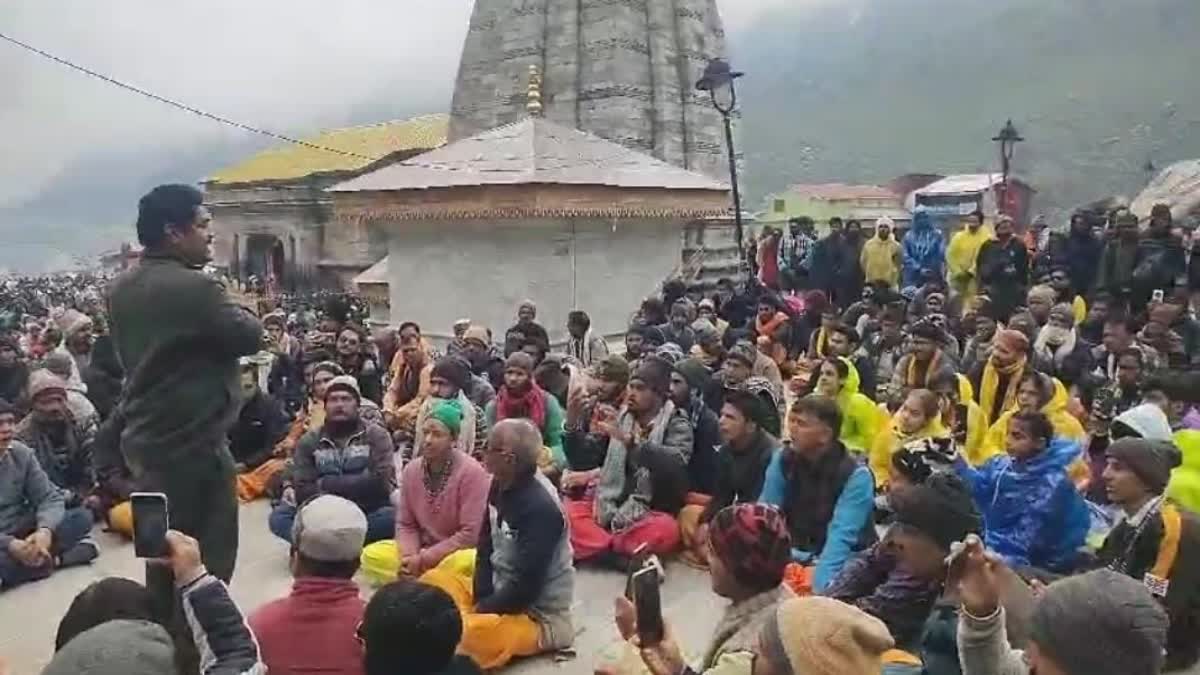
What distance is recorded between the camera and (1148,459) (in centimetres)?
409

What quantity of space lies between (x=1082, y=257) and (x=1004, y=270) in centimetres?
105

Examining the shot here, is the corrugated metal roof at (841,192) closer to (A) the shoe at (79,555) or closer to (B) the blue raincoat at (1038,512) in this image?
(B) the blue raincoat at (1038,512)

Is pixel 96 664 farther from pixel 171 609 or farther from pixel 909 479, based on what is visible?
pixel 909 479

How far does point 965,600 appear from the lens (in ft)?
8.57

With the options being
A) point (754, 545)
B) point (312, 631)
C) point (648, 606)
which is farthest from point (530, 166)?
point (648, 606)

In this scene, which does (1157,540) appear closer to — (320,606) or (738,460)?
(738,460)

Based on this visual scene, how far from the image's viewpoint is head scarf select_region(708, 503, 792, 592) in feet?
9.49

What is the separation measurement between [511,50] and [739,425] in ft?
51.8

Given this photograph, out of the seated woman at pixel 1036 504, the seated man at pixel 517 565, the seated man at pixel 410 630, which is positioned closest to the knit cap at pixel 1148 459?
the seated woman at pixel 1036 504

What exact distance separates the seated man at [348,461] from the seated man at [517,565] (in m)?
1.46

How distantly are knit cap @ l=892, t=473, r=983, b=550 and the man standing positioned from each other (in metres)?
2.26

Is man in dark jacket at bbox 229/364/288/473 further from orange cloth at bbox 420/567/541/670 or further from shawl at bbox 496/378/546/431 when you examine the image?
orange cloth at bbox 420/567/541/670

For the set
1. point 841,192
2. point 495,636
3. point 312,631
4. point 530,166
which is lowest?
point 495,636

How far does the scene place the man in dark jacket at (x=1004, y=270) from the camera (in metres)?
11.4
